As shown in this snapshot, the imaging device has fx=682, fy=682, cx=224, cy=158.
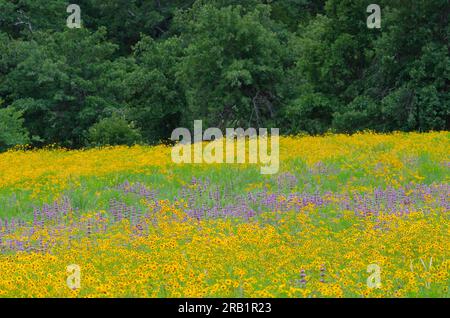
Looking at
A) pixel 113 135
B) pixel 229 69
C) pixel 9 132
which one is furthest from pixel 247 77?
pixel 9 132

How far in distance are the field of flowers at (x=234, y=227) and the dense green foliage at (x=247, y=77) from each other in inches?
486

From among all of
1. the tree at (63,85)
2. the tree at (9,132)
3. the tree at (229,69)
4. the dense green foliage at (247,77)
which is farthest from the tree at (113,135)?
the tree at (63,85)

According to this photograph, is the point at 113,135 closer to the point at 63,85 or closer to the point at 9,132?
the point at 9,132

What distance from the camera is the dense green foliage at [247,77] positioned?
2831 centimetres

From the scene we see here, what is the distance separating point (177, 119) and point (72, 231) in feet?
87.1

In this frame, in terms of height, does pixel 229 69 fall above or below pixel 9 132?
above

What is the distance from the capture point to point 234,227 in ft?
32.4

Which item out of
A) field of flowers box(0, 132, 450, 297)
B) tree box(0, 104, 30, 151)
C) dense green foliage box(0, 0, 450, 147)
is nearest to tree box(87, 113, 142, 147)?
dense green foliage box(0, 0, 450, 147)

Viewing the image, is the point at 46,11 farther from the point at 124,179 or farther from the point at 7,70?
the point at 124,179

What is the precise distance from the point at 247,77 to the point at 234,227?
A: 21.4 metres

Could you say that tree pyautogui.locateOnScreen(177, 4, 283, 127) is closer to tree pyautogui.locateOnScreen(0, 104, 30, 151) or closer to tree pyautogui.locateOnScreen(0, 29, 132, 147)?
tree pyautogui.locateOnScreen(0, 29, 132, 147)

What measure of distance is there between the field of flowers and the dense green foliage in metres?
12.3

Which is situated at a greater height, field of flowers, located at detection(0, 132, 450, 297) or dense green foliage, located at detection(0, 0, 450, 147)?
dense green foliage, located at detection(0, 0, 450, 147)

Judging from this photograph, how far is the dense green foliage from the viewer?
92.9ft
